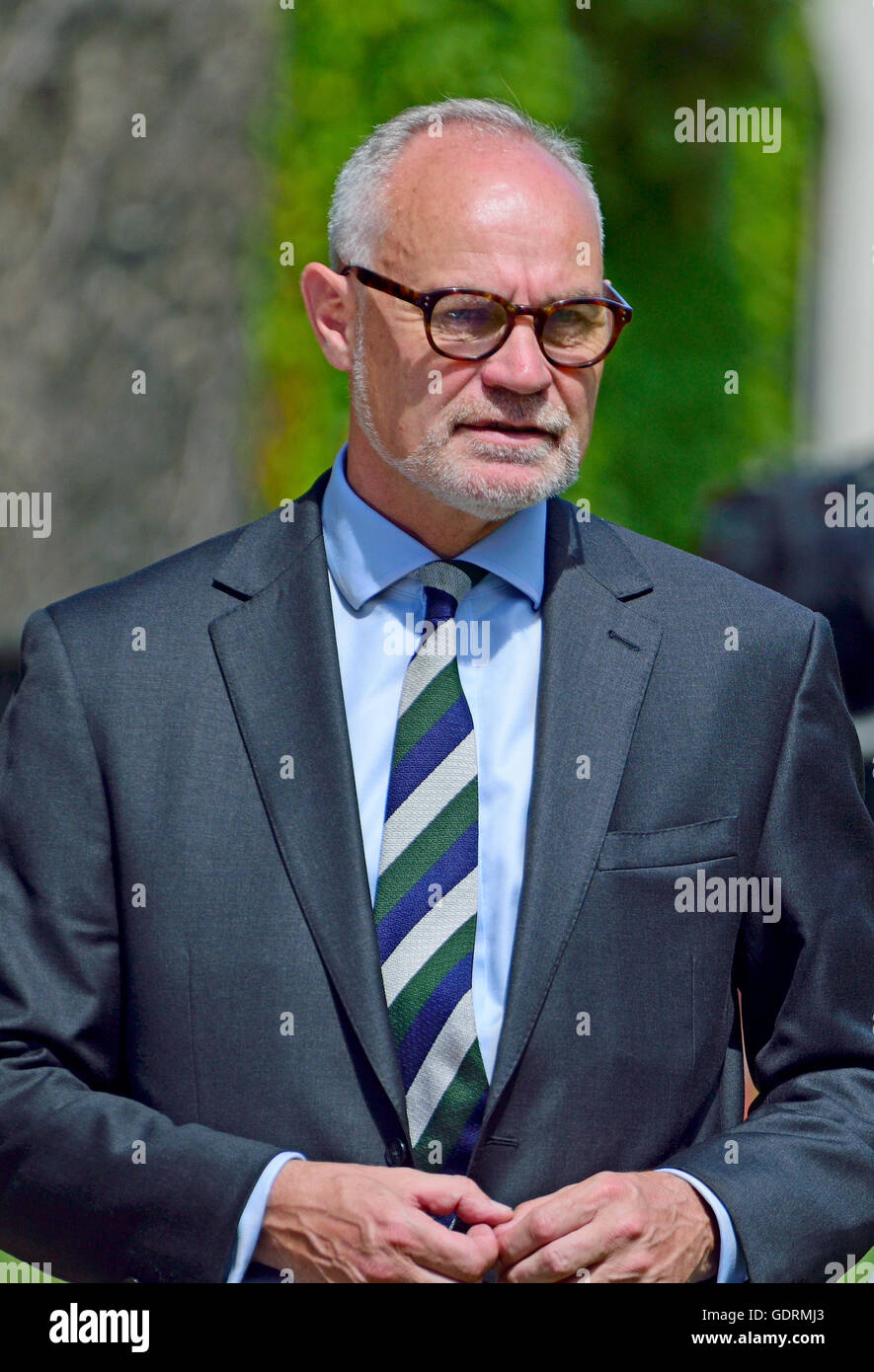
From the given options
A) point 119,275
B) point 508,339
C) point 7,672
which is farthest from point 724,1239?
point 119,275

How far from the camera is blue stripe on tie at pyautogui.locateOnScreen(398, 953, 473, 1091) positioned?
8.13 ft

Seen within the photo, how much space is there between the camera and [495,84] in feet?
21.6

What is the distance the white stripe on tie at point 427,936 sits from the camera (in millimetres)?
2494

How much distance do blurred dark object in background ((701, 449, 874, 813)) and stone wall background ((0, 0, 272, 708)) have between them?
2068 millimetres

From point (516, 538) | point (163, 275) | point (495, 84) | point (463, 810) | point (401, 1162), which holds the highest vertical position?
point (495, 84)

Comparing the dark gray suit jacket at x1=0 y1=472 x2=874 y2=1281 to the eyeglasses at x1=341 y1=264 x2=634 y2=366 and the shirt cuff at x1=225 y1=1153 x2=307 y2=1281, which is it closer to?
the shirt cuff at x1=225 y1=1153 x2=307 y2=1281

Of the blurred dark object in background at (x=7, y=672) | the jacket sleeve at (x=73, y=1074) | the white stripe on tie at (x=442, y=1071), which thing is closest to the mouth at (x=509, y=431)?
the jacket sleeve at (x=73, y=1074)

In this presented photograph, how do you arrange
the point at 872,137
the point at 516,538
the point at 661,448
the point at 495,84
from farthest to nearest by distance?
the point at 872,137 < the point at 661,448 < the point at 495,84 < the point at 516,538

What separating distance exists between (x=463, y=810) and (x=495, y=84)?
15.4 feet

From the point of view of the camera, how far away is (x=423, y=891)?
8.30 feet

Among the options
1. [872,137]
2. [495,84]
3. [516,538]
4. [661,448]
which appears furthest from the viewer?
[872,137]

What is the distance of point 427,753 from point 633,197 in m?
6.66

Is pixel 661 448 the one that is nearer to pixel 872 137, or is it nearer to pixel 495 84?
pixel 495 84
